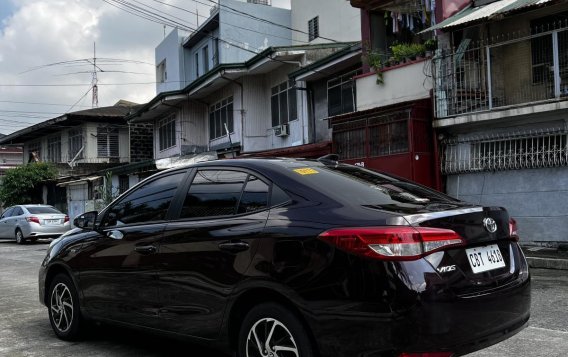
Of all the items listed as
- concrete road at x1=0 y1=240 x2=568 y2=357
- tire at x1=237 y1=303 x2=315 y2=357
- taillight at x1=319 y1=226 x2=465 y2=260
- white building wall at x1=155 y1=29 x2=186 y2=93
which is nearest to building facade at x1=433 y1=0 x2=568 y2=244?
concrete road at x1=0 y1=240 x2=568 y2=357

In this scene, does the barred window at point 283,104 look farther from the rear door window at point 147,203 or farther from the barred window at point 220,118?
the rear door window at point 147,203

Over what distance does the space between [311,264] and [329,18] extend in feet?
75.6

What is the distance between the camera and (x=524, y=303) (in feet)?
11.7

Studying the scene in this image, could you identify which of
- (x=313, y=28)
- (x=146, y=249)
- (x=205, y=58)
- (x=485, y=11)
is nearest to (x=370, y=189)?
(x=146, y=249)

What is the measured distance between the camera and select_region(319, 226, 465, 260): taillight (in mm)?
3064

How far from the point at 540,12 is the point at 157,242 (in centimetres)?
1126

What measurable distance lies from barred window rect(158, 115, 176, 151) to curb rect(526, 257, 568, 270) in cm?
1973

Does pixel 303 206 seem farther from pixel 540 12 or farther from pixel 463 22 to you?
pixel 540 12

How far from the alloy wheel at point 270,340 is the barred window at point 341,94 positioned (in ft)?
43.4

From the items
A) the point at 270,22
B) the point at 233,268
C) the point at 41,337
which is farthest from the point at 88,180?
the point at 233,268

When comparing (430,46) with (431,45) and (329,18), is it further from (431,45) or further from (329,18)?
(329,18)

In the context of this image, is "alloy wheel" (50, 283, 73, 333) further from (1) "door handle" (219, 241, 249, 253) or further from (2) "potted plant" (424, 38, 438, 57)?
(2) "potted plant" (424, 38, 438, 57)

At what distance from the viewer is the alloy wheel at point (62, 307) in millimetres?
5305

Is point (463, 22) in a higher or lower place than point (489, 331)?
higher
